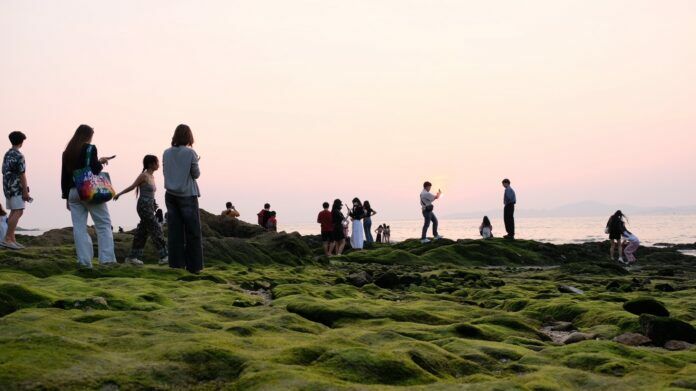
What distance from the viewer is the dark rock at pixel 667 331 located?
25.0 ft

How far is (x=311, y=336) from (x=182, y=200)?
7728mm

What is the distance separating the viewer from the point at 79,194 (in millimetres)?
12578

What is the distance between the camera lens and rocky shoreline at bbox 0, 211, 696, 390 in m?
5.09

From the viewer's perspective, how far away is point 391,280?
47.4 feet

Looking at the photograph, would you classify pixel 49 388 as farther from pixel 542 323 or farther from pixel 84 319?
pixel 542 323

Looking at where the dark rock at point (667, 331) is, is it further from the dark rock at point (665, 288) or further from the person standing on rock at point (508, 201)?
the person standing on rock at point (508, 201)

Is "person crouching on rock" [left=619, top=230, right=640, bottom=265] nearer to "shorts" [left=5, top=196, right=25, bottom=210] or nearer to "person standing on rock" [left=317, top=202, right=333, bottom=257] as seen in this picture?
"person standing on rock" [left=317, top=202, right=333, bottom=257]

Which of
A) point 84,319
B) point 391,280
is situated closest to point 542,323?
point 391,280

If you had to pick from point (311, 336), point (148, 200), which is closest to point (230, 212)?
point (148, 200)

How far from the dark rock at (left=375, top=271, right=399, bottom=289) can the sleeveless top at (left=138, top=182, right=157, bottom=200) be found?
5.96m

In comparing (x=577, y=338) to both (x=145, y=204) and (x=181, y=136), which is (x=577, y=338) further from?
(x=145, y=204)

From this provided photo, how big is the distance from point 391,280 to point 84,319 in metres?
8.42

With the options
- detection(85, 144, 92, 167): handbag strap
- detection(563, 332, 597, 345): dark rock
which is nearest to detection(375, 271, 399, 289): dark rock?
detection(563, 332, 597, 345): dark rock

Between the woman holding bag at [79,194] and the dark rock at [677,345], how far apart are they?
413 inches
